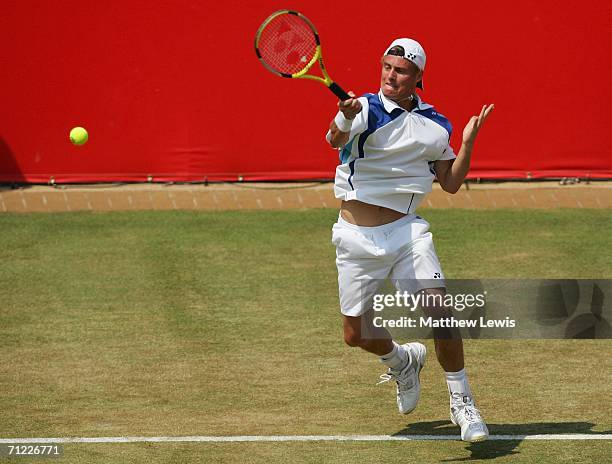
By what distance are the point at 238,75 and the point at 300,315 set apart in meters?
5.22

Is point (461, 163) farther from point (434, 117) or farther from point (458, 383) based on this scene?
point (458, 383)

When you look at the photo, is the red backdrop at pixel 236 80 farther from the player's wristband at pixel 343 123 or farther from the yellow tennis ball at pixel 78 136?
the player's wristband at pixel 343 123

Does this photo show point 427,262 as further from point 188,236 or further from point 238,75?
point 238,75

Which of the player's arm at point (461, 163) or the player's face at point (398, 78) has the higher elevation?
the player's face at point (398, 78)

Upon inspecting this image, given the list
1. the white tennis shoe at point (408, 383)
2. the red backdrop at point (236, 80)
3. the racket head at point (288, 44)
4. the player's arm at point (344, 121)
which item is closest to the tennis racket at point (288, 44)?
the racket head at point (288, 44)

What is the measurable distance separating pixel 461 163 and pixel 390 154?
0.46 m

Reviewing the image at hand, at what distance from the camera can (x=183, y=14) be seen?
50.0 ft

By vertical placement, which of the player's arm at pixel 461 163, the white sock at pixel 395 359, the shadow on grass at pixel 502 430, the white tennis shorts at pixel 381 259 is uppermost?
the player's arm at pixel 461 163

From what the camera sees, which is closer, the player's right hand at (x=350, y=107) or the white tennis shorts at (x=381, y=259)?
the player's right hand at (x=350, y=107)

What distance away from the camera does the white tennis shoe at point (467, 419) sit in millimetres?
7645

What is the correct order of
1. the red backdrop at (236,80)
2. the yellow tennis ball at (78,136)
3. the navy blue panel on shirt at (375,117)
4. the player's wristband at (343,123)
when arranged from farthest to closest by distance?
the red backdrop at (236,80), the yellow tennis ball at (78,136), the navy blue panel on shirt at (375,117), the player's wristband at (343,123)

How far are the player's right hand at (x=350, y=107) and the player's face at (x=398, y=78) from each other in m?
0.44

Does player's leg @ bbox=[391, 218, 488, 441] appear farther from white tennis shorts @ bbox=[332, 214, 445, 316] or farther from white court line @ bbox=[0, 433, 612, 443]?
white court line @ bbox=[0, 433, 612, 443]

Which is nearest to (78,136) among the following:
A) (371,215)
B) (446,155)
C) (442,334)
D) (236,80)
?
(236,80)
